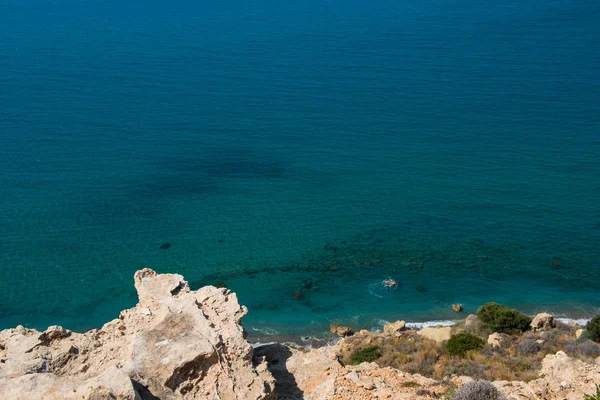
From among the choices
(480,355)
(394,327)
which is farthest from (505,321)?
(394,327)

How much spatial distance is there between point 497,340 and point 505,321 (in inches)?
106

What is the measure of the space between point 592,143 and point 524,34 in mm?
47956

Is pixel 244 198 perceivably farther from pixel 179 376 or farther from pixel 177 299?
pixel 179 376

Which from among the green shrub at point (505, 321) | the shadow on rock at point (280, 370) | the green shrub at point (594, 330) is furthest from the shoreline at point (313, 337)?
the shadow on rock at point (280, 370)

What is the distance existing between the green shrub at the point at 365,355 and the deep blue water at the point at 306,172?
30.4ft

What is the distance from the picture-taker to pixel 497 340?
27672mm

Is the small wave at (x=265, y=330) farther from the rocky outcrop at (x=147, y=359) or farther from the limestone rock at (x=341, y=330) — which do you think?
the rocky outcrop at (x=147, y=359)

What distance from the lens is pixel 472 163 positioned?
186ft

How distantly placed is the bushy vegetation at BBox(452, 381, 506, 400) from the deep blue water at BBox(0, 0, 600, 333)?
20500 mm

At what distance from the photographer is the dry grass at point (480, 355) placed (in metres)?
23.3

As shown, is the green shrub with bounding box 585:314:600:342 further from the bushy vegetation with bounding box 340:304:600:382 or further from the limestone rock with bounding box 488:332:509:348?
the limestone rock with bounding box 488:332:509:348

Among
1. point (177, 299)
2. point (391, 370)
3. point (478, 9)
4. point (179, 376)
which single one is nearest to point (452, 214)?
point (391, 370)

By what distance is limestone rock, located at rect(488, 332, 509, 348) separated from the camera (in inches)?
1073

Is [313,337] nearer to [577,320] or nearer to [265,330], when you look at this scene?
[265,330]
